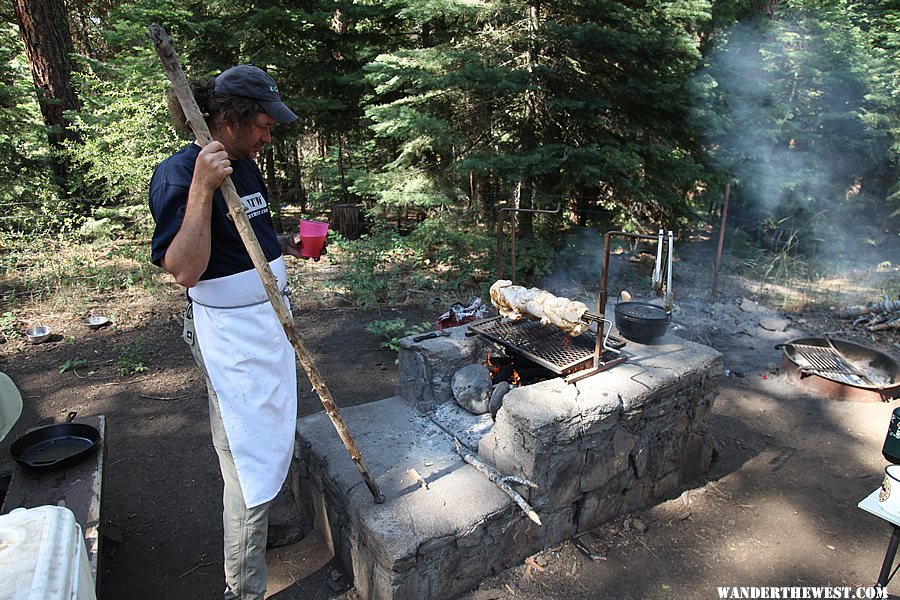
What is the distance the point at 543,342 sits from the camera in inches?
147

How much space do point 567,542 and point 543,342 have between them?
1301 millimetres

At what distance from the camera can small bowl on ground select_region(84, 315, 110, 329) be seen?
19.9 feet

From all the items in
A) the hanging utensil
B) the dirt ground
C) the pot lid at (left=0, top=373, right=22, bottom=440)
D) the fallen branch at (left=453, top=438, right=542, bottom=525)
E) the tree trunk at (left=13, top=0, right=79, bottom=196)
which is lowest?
the dirt ground

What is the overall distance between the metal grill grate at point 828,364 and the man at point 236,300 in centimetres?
536

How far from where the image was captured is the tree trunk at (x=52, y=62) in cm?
815

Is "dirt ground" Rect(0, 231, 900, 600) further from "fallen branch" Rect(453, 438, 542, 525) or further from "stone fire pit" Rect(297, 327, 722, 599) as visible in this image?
"fallen branch" Rect(453, 438, 542, 525)

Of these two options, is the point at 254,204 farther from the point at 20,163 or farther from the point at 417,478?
the point at 20,163

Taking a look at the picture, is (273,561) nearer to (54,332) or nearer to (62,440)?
(62,440)

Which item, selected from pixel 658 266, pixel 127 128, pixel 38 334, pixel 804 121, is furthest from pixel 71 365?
pixel 804 121

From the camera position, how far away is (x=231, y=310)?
2.16 metres

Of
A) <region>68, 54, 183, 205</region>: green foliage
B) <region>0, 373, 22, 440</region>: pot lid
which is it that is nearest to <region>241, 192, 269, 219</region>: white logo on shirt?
<region>0, 373, 22, 440</region>: pot lid

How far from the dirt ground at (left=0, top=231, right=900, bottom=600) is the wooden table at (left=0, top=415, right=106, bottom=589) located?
2.29 feet

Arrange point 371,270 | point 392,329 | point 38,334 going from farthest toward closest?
point 371,270
point 392,329
point 38,334

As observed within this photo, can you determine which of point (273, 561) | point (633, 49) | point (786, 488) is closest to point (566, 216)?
point (633, 49)
